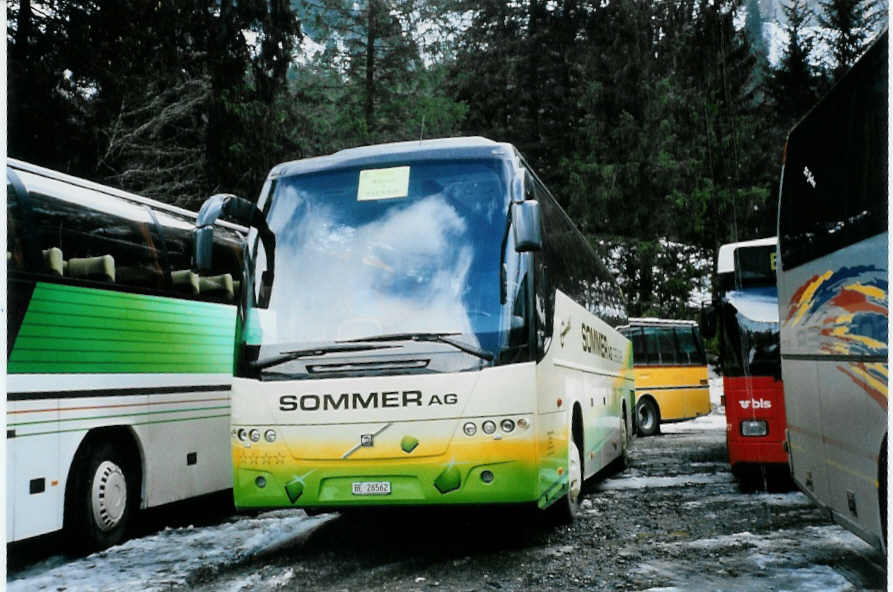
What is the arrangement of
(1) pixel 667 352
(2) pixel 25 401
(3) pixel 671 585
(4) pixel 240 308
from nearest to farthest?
(3) pixel 671 585 < (2) pixel 25 401 < (4) pixel 240 308 < (1) pixel 667 352

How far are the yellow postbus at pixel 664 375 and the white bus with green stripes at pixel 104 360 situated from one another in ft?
47.7

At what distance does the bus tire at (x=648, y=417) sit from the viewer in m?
22.5

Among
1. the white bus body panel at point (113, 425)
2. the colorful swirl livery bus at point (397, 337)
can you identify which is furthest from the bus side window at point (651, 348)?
the colorful swirl livery bus at point (397, 337)

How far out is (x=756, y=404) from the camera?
10.3 meters

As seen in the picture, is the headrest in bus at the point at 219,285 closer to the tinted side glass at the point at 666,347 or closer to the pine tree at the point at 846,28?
the pine tree at the point at 846,28

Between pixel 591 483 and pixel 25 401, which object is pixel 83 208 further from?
pixel 591 483

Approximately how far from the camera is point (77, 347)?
7.36 m

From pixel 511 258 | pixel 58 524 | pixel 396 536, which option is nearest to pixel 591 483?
pixel 396 536

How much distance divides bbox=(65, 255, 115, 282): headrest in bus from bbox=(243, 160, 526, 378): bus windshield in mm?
1405

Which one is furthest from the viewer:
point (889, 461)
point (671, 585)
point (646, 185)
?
point (646, 185)

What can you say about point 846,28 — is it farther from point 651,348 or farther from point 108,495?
point 651,348

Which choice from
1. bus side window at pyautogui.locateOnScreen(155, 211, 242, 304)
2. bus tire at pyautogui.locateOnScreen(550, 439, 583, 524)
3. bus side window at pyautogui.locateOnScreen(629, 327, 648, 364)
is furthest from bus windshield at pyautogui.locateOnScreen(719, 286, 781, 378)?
bus side window at pyautogui.locateOnScreen(629, 327, 648, 364)

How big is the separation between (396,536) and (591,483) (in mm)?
4527

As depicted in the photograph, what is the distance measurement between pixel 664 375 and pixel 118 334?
55.3ft
